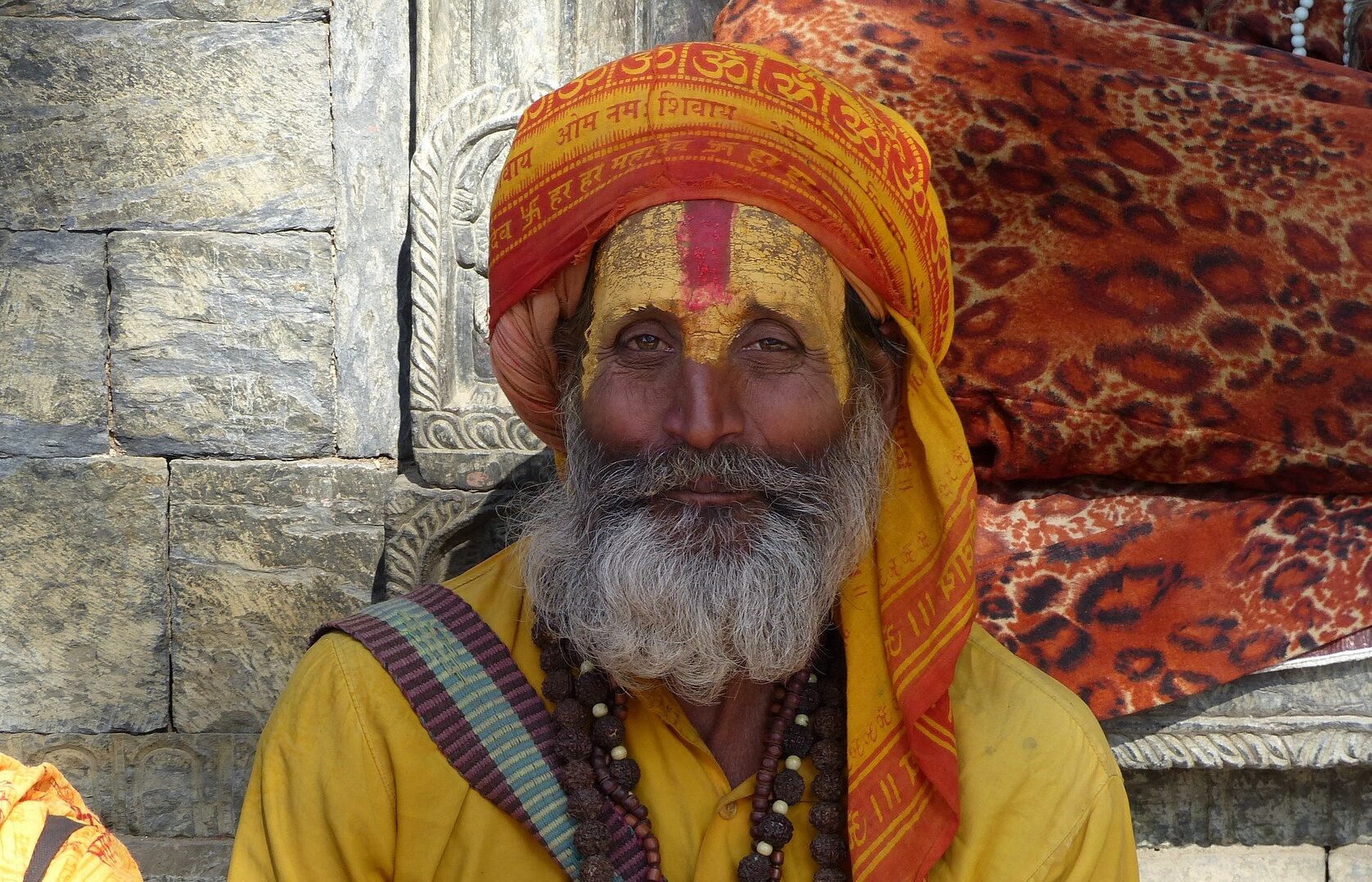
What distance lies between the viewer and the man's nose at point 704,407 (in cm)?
179

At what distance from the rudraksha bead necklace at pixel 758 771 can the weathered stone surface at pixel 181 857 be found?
147 centimetres

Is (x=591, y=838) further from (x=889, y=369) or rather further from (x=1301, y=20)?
(x=1301, y=20)

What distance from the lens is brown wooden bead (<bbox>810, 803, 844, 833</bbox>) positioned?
1.82 metres

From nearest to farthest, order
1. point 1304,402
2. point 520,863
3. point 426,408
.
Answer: point 520,863, point 1304,402, point 426,408

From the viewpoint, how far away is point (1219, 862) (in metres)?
2.88

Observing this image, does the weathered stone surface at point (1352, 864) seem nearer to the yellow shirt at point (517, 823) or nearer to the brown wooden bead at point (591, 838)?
the yellow shirt at point (517, 823)

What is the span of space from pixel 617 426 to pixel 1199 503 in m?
1.40

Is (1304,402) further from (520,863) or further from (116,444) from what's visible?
(116,444)

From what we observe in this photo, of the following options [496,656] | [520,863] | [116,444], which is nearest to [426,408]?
[116,444]

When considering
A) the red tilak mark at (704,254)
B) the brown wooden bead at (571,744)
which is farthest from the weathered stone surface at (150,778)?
the red tilak mark at (704,254)

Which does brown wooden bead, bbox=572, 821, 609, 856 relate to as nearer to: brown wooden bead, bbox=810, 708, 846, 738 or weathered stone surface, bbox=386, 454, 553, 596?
brown wooden bead, bbox=810, 708, 846, 738

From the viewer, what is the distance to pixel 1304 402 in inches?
99.8

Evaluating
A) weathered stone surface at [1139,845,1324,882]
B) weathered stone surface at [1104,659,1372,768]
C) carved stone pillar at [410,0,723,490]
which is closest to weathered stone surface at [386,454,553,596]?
carved stone pillar at [410,0,723,490]

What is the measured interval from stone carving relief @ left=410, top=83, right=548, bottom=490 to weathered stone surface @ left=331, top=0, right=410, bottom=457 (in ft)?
0.29
